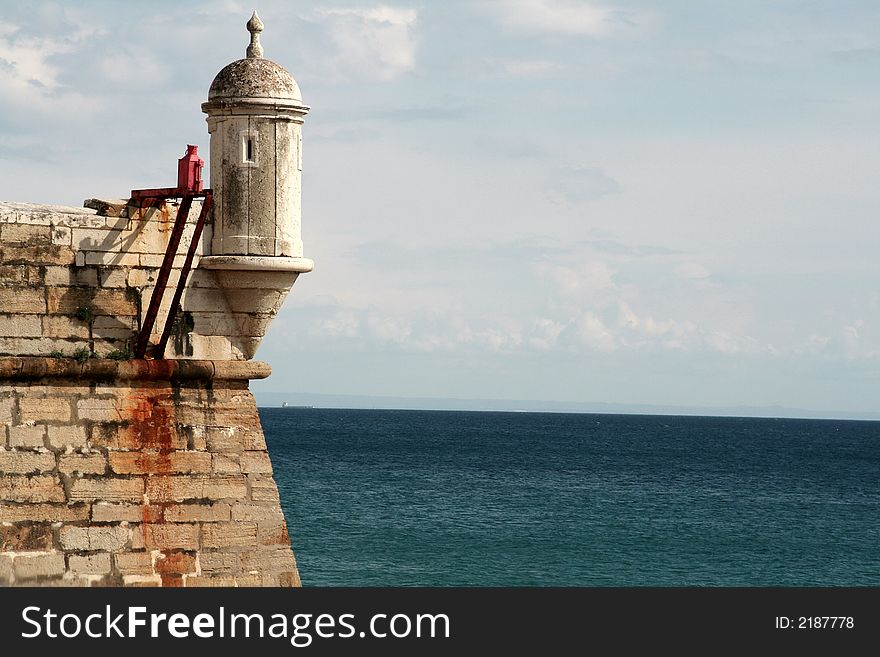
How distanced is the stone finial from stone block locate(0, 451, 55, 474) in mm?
3481

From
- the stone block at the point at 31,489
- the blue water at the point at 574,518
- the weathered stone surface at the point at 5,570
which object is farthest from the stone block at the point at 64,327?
the blue water at the point at 574,518

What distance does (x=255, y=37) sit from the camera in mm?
10711

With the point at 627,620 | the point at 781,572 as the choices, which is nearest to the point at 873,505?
the point at 781,572

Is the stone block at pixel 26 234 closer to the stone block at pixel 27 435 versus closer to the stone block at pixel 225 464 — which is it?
the stone block at pixel 27 435

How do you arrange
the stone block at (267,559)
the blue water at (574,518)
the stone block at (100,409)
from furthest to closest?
the blue water at (574,518)
the stone block at (267,559)
the stone block at (100,409)

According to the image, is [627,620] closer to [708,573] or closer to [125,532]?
[125,532]

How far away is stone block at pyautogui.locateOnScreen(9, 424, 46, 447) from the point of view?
977 cm

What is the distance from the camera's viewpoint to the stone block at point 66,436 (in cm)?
984

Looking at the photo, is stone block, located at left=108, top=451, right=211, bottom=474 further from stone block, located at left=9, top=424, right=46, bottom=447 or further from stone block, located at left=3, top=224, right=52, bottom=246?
stone block, located at left=3, top=224, right=52, bottom=246

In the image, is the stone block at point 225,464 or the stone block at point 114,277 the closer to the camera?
the stone block at point 114,277

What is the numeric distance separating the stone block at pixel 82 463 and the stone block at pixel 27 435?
0.20 metres

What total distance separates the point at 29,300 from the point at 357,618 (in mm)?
3356

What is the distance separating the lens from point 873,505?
60781 mm

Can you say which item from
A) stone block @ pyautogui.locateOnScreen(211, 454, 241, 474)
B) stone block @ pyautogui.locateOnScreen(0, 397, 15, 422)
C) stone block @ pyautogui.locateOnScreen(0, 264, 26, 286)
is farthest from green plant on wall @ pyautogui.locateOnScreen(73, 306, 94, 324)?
stone block @ pyautogui.locateOnScreen(211, 454, 241, 474)
